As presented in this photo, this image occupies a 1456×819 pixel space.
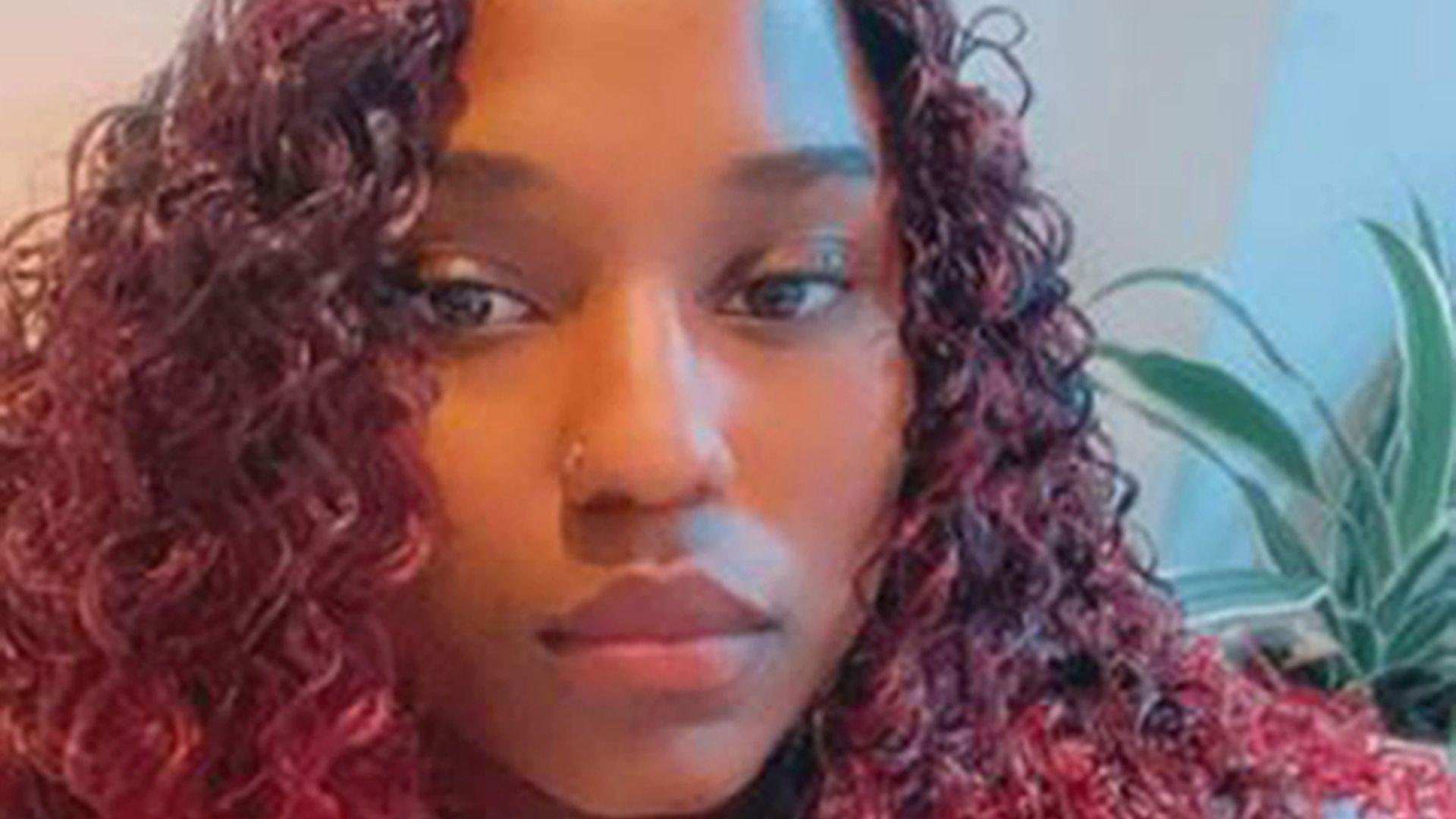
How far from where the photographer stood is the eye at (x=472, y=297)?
0.72m

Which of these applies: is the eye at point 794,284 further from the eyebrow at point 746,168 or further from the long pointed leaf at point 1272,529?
the long pointed leaf at point 1272,529

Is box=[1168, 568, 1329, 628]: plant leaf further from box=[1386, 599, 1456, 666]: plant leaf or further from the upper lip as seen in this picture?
the upper lip

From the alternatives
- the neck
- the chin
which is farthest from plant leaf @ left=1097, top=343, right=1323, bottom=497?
the chin

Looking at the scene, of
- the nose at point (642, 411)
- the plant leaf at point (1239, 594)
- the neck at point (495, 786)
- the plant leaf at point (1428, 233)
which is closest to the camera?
the nose at point (642, 411)

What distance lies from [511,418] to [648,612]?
0.07 meters

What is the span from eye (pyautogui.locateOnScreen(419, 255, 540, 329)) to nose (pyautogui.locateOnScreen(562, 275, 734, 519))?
0.02 m

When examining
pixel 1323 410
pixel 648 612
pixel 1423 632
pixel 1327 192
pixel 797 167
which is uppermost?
pixel 797 167

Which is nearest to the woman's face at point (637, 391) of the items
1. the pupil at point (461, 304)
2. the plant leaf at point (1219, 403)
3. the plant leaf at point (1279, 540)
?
the pupil at point (461, 304)

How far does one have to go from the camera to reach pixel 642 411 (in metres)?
0.70

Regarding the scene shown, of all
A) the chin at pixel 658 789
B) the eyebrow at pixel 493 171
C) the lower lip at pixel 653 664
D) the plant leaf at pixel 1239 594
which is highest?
the eyebrow at pixel 493 171

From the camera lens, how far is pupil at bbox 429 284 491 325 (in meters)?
0.72

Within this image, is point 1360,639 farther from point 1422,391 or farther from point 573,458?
point 573,458

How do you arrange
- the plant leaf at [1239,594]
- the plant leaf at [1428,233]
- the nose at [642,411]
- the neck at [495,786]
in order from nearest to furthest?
the nose at [642,411]
the neck at [495,786]
the plant leaf at [1239,594]
the plant leaf at [1428,233]

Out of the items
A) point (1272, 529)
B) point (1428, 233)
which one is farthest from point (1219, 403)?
point (1428, 233)
